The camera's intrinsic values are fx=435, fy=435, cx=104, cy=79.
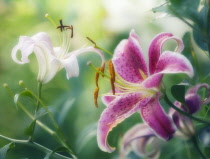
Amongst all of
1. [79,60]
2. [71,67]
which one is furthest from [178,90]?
[79,60]

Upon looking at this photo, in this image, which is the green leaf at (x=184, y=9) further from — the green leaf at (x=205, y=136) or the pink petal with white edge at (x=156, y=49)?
the green leaf at (x=205, y=136)

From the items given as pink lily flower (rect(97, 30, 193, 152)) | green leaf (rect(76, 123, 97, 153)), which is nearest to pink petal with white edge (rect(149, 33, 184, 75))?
pink lily flower (rect(97, 30, 193, 152))

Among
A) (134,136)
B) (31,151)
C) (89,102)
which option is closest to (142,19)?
(89,102)

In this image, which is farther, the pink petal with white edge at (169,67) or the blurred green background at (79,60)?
the blurred green background at (79,60)

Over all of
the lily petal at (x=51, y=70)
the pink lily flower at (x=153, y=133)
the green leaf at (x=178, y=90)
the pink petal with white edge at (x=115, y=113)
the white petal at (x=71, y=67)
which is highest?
the white petal at (x=71, y=67)

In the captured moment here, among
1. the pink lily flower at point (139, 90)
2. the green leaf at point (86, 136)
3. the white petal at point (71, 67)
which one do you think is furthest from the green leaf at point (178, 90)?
the green leaf at point (86, 136)

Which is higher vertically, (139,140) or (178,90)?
(178,90)

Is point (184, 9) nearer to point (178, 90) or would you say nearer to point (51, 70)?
point (178, 90)
